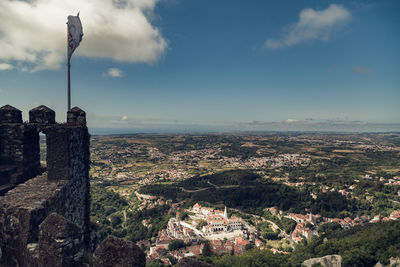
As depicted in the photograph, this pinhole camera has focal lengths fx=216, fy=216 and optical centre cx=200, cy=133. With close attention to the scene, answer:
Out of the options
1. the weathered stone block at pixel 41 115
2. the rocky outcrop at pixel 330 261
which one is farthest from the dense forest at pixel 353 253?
the weathered stone block at pixel 41 115

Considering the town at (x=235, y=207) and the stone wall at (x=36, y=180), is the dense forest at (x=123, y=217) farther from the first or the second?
the stone wall at (x=36, y=180)

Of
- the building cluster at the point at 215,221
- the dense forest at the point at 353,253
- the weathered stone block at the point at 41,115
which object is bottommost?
the building cluster at the point at 215,221

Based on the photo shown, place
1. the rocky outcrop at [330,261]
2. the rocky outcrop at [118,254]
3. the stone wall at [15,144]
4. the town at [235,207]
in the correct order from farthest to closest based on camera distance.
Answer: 1. the town at [235,207]
2. the rocky outcrop at [330,261]
3. the stone wall at [15,144]
4. the rocky outcrop at [118,254]

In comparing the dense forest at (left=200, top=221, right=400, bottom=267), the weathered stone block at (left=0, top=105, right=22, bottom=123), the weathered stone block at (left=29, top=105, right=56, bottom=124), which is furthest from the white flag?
the dense forest at (left=200, top=221, right=400, bottom=267)

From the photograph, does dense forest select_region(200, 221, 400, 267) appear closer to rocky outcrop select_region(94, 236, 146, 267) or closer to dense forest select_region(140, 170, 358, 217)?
rocky outcrop select_region(94, 236, 146, 267)

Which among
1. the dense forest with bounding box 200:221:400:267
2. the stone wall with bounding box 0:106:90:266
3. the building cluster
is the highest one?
the stone wall with bounding box 0:106:90:266

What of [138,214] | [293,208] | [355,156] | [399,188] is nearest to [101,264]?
[138,214]

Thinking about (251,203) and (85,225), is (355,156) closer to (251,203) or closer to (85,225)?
(251,203)
